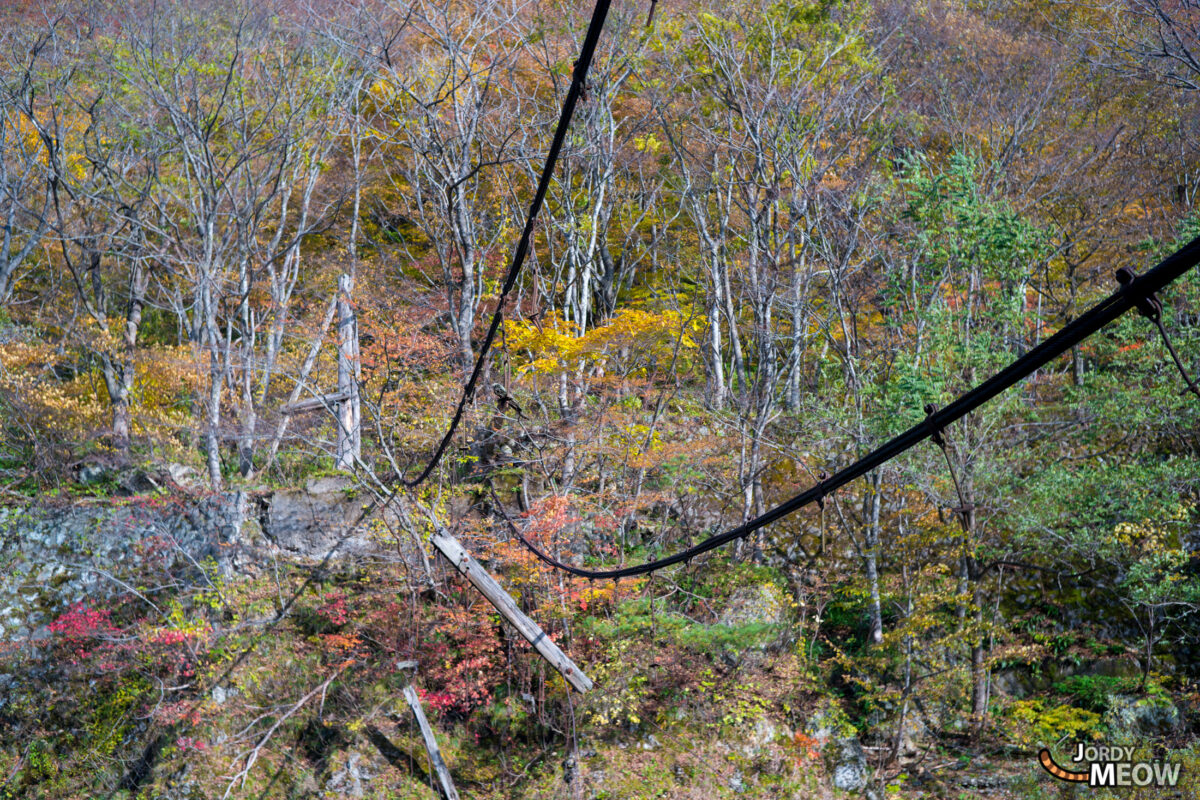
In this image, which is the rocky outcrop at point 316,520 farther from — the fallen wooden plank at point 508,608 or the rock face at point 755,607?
the rock face at point 755,607

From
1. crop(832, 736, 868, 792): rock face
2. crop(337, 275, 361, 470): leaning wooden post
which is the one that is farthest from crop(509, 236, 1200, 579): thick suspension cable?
crop(832, 736, 868, 792): rock face

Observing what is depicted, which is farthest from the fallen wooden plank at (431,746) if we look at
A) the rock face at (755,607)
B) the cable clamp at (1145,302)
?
the cable clamp at (1145,302)

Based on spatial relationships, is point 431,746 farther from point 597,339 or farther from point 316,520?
point 597,339

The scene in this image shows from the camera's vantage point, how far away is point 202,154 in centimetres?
1409

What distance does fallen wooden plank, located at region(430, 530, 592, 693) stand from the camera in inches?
363

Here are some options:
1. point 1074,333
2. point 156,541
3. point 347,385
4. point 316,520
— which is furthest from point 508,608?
point 1074,333

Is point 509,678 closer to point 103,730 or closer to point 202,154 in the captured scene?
point 103,730

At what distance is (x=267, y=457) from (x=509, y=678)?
6.42m

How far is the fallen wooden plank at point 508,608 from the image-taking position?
30.2 feet

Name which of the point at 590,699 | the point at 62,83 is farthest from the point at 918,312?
the point at 62,83

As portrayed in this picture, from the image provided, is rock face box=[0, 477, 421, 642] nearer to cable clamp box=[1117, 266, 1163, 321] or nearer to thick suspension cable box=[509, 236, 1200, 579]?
thick suspension cable box=[509, 236, 1200, 579]

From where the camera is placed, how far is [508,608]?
9609mm

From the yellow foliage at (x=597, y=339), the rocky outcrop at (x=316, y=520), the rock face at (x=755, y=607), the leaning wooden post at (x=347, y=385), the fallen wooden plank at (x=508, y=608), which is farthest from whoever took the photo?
the rocky outcrop at (x=316, y=520)

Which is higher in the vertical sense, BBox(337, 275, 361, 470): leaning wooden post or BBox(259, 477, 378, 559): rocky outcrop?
BBox(337, 275, 361, 470): leaning wooden post
